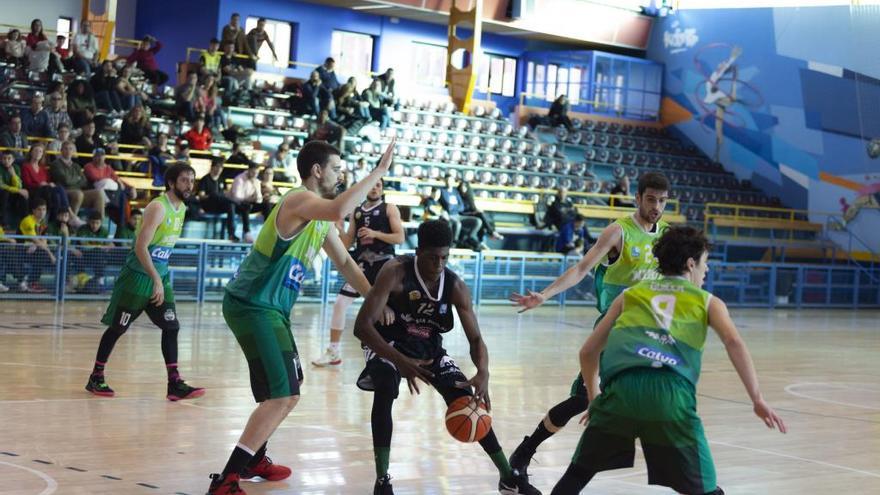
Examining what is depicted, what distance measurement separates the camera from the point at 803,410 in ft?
34.4

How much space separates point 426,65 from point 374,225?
23.0 meters

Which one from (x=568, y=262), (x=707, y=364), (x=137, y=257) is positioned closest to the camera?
(x=137, y=257)

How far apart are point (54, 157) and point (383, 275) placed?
13.5 metres

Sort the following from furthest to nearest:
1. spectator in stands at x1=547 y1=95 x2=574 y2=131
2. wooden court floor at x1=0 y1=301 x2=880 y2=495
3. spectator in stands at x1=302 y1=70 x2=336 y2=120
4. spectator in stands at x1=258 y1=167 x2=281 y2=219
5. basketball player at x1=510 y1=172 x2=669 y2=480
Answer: spectator in stands at x1=547 y1=95 x2=574 y2=131 < spectator in stands at x1=302 y1=70 x2=336 y2=120 < spectator in stands at x1=258 y1=167 x2=281 y2=219 < basketball player at x1=510 y1=172 x2=669 y2=480 < wooden court floor at x1=0 y1=301 x2=880 y2=495

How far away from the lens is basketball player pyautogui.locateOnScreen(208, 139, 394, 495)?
235 inches

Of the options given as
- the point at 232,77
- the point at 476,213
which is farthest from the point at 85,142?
the point at 476,213

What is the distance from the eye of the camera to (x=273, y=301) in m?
6.14

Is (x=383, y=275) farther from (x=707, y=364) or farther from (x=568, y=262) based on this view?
(x=568, y=262)

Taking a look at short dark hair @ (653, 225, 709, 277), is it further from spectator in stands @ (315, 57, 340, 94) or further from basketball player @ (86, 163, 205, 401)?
spectator in stands @ (315, 57, 340, 94)

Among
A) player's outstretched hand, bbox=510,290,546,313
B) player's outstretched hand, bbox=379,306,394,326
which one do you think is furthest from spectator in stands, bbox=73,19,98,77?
player's outstretched hand, bbox=379,306,394,326

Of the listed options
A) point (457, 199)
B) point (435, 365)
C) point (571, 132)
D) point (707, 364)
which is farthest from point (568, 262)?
point (435, 365)

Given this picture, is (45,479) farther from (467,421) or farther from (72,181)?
(72,181)

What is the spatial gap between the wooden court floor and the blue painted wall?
55.5 ft

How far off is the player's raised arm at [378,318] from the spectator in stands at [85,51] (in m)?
16.6
